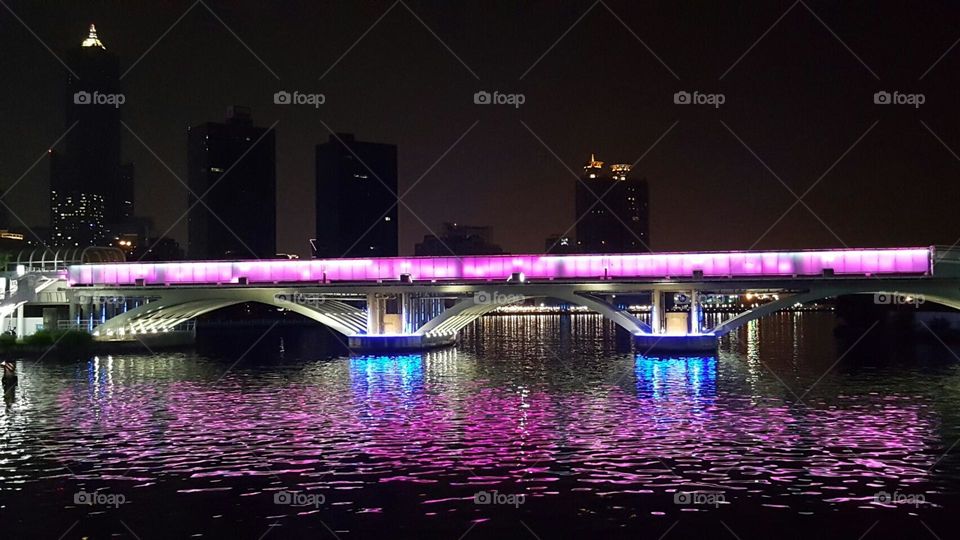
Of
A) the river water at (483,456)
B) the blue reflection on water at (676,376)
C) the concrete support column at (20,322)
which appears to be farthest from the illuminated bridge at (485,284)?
the river water at (483,456)

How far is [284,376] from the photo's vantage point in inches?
3000

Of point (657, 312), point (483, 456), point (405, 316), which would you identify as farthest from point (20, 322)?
point (483, 456)

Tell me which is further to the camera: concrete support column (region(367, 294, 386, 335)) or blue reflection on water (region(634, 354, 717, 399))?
concrete support column (region(367, 294, 386, 335))

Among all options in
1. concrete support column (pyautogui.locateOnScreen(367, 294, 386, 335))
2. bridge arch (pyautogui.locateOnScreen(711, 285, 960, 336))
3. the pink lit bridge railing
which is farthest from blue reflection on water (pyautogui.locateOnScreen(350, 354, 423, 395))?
bridge arch (pyautogui.locateOnScreen(711, 285, 960, 336))

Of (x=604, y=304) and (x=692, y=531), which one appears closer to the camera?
(x=692, y=531)

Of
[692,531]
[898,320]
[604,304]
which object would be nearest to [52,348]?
[604,304]

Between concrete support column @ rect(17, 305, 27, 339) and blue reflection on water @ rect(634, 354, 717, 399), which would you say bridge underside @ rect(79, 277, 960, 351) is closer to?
blue reflection on water @ rect(634, 354, 717, 399)

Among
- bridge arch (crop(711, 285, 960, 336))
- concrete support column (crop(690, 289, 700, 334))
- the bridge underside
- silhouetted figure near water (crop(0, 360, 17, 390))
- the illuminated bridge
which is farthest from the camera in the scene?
concrete support column (crop(690, 289, 700, 334))

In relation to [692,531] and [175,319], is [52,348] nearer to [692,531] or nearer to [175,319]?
[175,319]

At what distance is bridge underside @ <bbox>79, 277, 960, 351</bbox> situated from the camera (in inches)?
3501

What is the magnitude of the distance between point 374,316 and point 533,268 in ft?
60.9

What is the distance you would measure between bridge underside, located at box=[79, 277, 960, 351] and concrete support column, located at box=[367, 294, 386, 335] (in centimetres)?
11

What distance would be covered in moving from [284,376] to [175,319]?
162 ft

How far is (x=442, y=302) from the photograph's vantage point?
123812 millimetres
